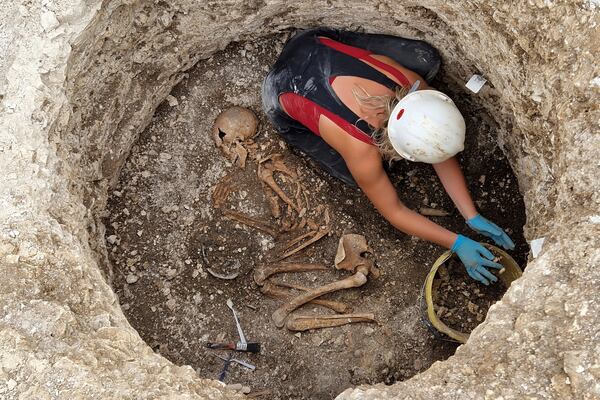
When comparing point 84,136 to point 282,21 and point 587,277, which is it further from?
point 587,277

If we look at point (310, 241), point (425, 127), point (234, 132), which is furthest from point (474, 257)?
point (234, 132)

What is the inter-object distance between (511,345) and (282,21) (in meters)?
2.26

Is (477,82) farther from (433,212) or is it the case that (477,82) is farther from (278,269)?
(278,269)

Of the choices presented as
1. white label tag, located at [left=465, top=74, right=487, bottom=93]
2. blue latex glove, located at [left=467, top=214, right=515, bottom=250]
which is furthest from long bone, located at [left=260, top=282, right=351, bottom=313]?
white label tag, located at [left=465, top=74, right=487, bottom=93]

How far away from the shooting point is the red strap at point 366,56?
3.28 m

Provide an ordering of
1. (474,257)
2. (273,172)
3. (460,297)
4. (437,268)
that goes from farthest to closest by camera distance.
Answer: (273,172)
(460,297)
(437,268)
(474,257)

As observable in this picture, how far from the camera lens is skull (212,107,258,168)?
12.3 feet

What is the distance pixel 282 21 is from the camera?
3562 mm

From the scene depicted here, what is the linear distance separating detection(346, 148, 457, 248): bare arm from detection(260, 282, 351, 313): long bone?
1.97ft

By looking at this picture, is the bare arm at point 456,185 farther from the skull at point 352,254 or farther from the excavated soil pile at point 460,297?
the skull at point 352,254

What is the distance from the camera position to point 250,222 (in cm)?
375

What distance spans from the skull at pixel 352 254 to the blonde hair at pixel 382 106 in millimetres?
653

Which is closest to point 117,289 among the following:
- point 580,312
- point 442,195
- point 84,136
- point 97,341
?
point 84,136

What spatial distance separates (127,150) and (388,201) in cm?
153
